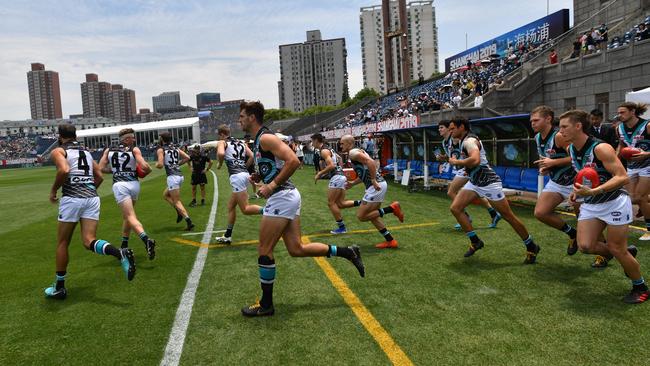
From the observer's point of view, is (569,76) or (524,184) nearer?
(524,184)

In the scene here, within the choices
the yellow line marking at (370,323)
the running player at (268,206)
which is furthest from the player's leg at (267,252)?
the yellow line marking at (370,323)

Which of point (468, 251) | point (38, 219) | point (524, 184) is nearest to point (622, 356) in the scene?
point (468, 251)

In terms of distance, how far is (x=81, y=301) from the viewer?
518cm

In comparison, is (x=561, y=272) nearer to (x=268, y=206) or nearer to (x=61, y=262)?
(x=268, y=206)

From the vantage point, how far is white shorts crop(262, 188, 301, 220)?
4453 millimetres

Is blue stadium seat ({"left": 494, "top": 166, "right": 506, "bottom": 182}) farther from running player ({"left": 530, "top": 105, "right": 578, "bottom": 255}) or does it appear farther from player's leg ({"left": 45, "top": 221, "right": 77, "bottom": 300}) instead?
player's leg ({"left": 45, "top": 221, "right": 77, "bottom": 300})

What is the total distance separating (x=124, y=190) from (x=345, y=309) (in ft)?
14.8

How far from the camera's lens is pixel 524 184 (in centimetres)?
1193

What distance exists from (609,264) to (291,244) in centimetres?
430

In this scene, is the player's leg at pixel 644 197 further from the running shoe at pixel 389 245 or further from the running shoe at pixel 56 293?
the running shoe at pixel 56 293

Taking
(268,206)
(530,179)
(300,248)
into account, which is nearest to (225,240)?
(300,248)

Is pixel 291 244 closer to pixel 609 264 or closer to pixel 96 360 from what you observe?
pixel 96 360

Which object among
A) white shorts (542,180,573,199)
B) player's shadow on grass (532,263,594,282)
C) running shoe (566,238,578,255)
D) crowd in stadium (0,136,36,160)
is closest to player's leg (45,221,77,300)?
player's shadow on grass (532,263,594,282)

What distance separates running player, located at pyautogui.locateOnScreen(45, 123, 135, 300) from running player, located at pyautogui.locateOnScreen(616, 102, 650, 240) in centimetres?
765
